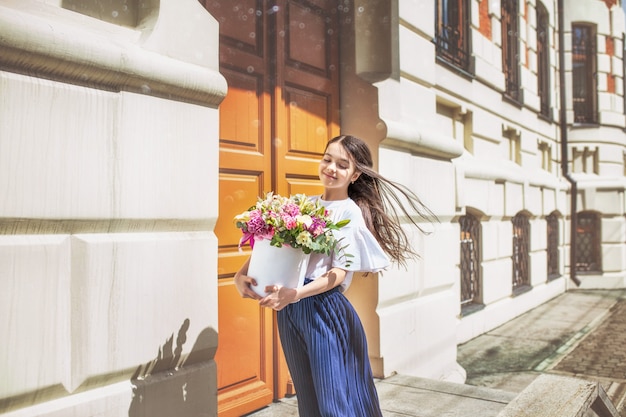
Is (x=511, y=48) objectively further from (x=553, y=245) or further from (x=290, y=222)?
(x=290, y=222)

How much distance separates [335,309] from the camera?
2736mm

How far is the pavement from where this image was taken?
4.10 m

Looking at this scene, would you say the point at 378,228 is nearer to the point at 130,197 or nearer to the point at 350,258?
the point at 350,258

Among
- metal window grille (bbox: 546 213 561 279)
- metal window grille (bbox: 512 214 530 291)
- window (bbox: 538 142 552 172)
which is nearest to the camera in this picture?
metal window grille (bbox: 512 214 530 291)

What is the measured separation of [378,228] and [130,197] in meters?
1.30

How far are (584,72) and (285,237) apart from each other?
14345mm

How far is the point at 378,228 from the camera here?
9.91ft

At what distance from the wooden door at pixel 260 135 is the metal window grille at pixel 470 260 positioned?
4114 mm

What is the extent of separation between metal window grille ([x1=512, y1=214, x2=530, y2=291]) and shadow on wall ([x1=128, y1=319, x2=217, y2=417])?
26.5 feet

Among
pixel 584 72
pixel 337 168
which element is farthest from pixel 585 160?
pixel 337 168

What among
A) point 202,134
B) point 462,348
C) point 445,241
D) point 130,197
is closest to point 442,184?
point 445,241

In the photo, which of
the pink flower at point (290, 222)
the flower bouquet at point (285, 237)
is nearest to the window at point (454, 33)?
the flower bouquet at point (285, 237)

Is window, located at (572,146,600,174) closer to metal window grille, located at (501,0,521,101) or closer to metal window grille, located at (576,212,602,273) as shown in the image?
metal window grille, located at (576,212,602,273)

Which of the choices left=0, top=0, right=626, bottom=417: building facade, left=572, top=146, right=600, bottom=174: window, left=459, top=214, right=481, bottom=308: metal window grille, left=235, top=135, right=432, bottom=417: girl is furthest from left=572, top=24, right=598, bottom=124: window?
left=235, top=135, right=432, bottom=417: girl
